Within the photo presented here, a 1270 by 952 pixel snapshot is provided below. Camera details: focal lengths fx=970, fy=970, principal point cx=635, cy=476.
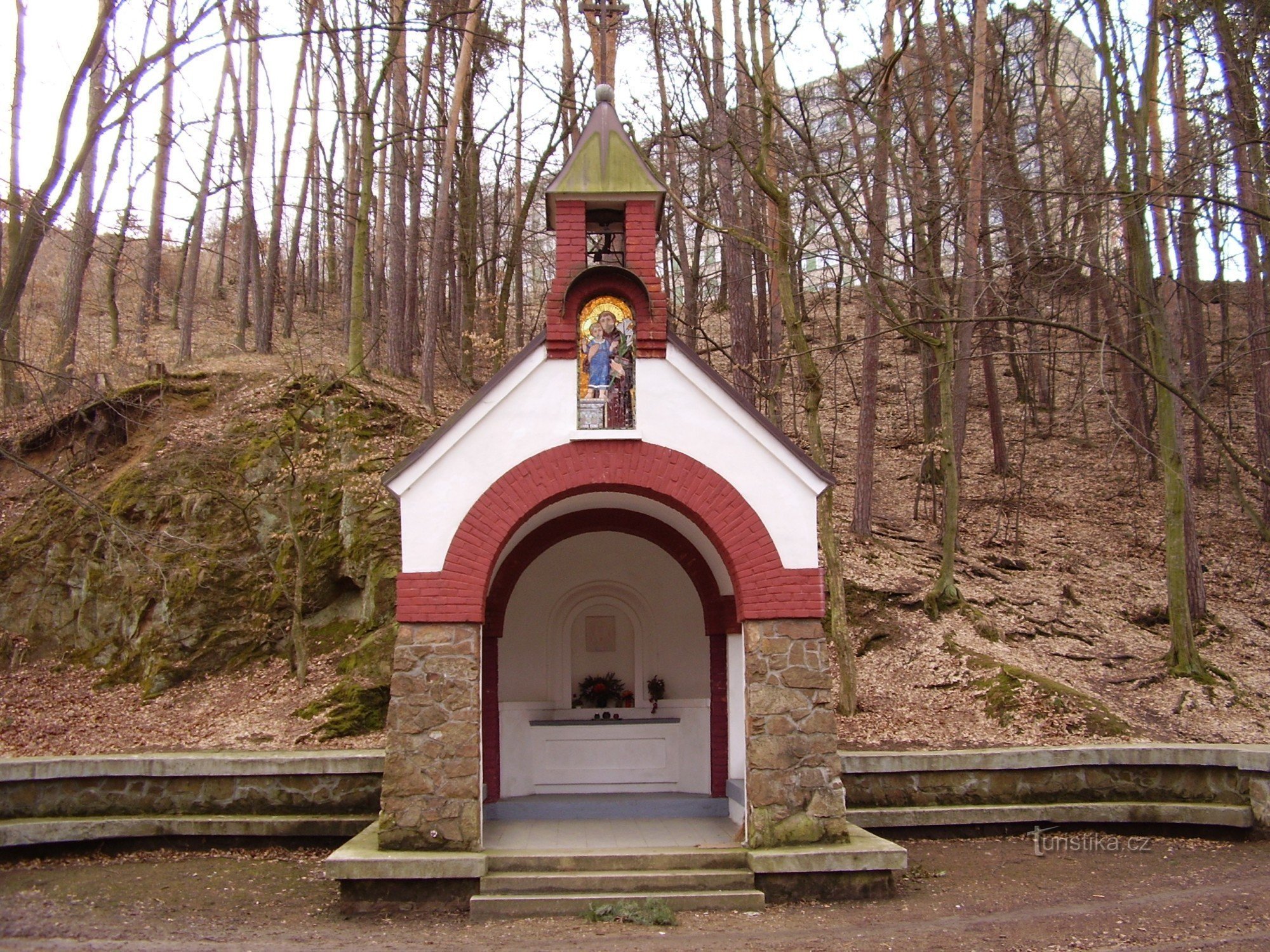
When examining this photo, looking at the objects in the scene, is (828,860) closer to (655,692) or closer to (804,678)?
(804,678)

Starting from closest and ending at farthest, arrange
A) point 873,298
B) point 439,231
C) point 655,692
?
point 655,692
point 873,298
point 439,231

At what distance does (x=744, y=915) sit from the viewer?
697 centimetres

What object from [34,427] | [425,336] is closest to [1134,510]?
[425,336]

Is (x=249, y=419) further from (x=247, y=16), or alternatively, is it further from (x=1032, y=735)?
(x=1032, y=735)

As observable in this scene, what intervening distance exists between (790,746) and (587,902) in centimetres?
190

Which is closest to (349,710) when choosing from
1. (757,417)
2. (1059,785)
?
(757,417)

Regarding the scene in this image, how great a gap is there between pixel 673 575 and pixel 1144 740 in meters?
5.54

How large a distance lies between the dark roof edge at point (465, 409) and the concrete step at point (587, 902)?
3233mm

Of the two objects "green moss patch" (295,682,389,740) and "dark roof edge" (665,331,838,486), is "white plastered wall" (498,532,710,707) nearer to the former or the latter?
A: "green moss patch" (295,682,389,740)

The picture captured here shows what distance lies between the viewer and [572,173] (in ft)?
27.2

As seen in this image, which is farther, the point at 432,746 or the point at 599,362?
the point at 599,362

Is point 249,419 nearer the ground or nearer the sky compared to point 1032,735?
nearer the sky

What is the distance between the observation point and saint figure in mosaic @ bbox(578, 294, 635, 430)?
792 cm

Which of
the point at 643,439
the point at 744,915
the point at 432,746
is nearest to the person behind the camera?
the point at 744,915
